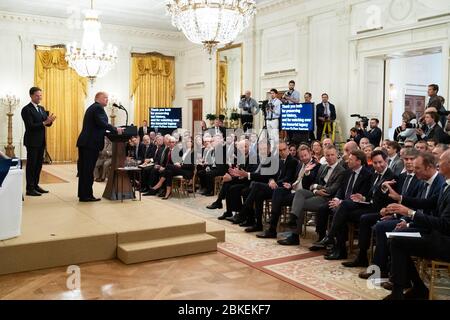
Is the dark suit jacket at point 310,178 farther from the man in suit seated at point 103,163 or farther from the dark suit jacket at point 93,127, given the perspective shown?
the man in suit seated at point 103,163

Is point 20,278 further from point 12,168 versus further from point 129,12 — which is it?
point 129,12

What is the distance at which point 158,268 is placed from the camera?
436cm

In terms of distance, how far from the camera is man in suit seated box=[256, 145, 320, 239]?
18.6 ft

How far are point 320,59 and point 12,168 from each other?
8.40m

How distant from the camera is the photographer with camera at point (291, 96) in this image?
424 inches

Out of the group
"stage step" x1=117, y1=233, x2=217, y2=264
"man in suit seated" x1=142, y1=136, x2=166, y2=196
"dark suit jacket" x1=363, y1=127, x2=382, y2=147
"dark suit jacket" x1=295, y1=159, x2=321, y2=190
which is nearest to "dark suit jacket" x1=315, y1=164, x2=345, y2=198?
"dark suit jacket" x1=295, y1=159, x2=321, y2=190

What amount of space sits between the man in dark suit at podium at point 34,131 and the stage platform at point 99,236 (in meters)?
0.69

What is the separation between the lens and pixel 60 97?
15.1 meters

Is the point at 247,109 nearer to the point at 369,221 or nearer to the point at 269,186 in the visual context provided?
the point at 269,186

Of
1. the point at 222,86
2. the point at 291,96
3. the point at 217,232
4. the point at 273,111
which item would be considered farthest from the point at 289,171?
the point at 222,86

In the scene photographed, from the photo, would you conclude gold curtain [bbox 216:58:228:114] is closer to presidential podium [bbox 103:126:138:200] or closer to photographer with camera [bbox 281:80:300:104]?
photographer with camera [bbox 281:80:300:104]

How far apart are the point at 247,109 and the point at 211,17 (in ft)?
19.8

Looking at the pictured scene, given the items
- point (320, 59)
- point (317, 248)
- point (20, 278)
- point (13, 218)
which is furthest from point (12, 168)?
point (320, 59)

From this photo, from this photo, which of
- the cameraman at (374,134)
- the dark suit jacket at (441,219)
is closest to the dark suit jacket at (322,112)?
the cameraman at (374,134)
